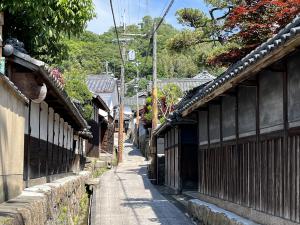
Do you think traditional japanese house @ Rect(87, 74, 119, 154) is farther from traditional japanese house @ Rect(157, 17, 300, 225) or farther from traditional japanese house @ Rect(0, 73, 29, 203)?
traditional japanese house @ Rect(0, 73, 29, 203)

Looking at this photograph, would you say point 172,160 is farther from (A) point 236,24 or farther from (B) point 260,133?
(B) point 260,133

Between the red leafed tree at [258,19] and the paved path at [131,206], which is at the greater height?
the red leafed tree at [258,19]

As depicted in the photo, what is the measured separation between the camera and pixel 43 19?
43.8 ft

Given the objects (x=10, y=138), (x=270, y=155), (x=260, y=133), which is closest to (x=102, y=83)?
(x=260, y=133)

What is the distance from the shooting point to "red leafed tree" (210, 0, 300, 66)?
16.4 meters

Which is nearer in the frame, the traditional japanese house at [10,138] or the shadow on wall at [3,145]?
the shadow on wall at [3,145]

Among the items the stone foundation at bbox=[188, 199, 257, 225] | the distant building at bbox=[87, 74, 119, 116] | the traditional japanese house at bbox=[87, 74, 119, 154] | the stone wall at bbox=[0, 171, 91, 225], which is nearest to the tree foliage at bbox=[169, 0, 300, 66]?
the stone foundation at bbox=[188, 199, 257, 225]

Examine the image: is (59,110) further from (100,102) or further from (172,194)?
(100,102)

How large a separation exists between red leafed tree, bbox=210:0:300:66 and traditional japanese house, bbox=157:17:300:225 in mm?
3239

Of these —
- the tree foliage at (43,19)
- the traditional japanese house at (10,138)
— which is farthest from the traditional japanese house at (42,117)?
the tree foliage at (43,19)

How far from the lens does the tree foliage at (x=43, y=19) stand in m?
12.0

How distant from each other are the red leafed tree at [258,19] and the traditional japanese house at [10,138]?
9.43 meters

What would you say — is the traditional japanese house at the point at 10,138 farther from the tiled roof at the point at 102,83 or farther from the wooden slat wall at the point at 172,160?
the tiled roof at the point at 102,83

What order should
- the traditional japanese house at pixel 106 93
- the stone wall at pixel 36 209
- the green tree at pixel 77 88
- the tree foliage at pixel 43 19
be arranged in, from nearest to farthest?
1. the stone wall at pixel 36 209
2. the tree foliage at pixel 43 19
3. the green tree at pixel 77 88
4. the traditional japanese house at pixel 106 93
